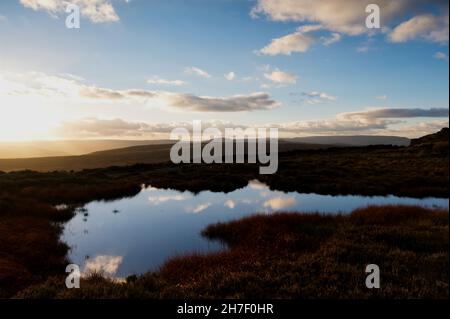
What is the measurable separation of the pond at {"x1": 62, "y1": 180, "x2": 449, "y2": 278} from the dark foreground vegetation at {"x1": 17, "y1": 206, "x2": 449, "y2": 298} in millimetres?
1862

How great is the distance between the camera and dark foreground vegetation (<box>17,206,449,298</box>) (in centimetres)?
868

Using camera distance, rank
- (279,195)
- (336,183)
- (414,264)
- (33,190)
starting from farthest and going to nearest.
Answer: (336,183)
(279,195)
(33,190)
(414,264)

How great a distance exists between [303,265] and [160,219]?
1363 centimetres

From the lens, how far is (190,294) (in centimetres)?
883

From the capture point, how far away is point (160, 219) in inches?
893

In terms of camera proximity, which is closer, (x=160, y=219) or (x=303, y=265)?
(x=303, y=265)

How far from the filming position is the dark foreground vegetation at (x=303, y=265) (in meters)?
8.68

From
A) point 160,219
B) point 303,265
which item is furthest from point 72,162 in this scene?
point 303,265

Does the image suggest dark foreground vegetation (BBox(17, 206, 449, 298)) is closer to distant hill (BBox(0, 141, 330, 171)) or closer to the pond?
the pond

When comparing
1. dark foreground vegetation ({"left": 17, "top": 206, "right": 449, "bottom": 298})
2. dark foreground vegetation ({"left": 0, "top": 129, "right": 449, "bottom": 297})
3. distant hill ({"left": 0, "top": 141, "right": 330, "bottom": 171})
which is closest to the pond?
dark foreground vegetation ({"left": 0, "top": 129, "right": 449, "bottom": 297})

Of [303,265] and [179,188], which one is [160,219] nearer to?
[303,265]
